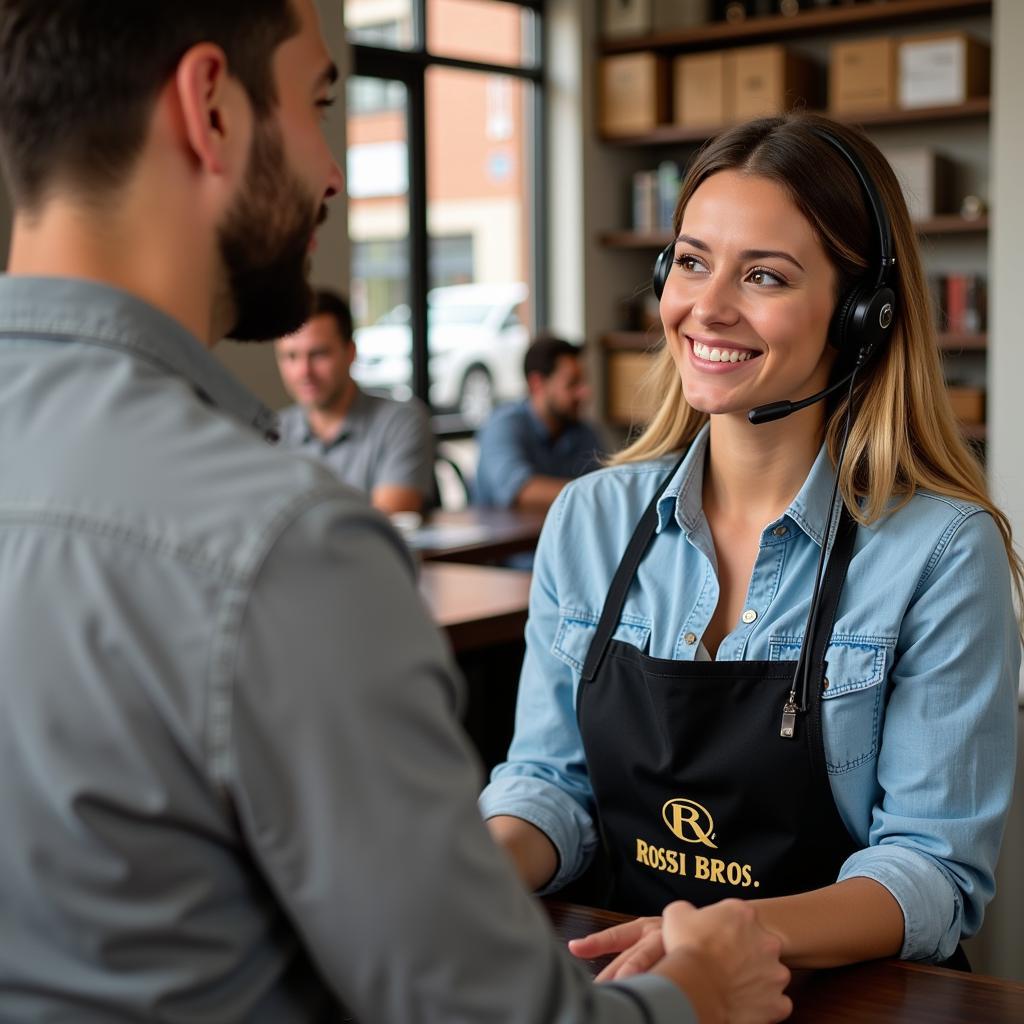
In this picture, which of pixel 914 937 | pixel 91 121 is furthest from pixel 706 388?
pixel 91 121

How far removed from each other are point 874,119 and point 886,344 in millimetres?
4256

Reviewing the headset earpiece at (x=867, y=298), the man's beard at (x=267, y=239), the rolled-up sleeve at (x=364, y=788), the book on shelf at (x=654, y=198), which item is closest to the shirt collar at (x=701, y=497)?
the headset earpiece at (x=867, y=298)

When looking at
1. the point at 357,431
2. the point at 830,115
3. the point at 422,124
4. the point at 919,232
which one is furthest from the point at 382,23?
the point at 919,232

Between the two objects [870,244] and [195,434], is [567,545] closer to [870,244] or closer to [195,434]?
[870,244]

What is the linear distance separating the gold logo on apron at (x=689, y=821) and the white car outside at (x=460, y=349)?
4.26 m

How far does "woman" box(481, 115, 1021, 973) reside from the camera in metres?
1.37

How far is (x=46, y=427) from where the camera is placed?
711 mm

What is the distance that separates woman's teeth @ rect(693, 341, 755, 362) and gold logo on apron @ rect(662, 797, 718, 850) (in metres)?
0.51

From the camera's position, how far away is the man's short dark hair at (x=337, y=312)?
4.07 meters

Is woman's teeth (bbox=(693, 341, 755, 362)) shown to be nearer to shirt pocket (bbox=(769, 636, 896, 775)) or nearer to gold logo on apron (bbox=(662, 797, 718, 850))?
A: shirt pocket (bbox=(769, 636, 896, 775))

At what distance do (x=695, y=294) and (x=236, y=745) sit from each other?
1.07 meters

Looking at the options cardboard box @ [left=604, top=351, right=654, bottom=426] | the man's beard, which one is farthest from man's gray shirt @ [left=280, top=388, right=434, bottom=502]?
the man's beard

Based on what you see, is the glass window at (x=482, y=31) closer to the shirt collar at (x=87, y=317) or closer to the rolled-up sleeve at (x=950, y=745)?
the rolled-up sleeve at (x=950, y=745)

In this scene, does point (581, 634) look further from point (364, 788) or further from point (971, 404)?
point (971, 404)
